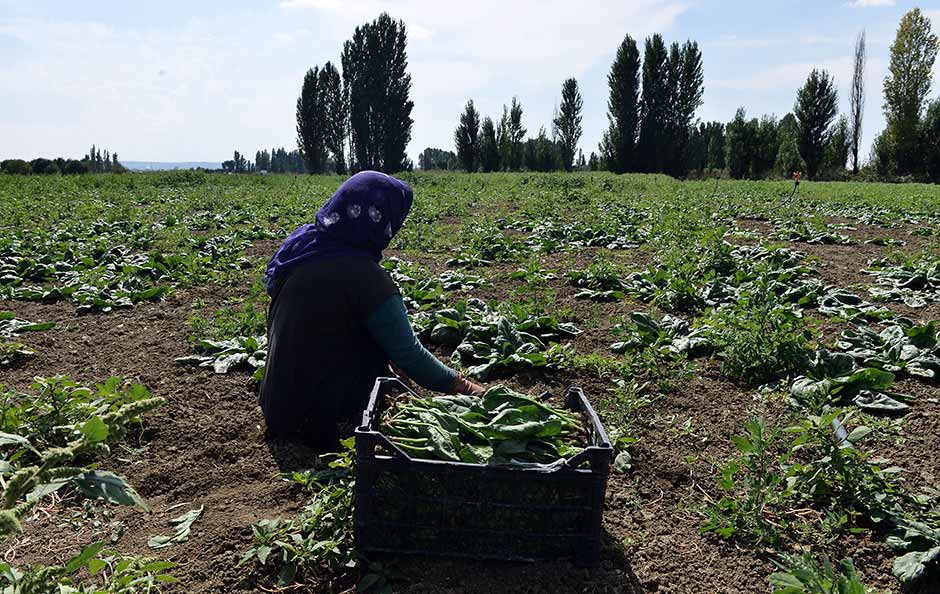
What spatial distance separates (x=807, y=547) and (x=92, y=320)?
578 centimetres

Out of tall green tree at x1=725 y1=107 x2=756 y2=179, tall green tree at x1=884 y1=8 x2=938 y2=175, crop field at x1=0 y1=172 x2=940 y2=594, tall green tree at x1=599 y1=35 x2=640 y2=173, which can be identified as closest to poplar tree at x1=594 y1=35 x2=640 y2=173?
tall green tree at x1=599 y1=35 x2=640 y2=173

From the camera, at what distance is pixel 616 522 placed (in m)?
2.74

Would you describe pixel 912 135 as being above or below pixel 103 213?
above

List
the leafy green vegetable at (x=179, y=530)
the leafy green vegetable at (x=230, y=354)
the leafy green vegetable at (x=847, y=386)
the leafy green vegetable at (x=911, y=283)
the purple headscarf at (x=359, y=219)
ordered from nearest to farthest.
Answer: the leafy green vegetable at (x=179, y=530) < the purple headscarf at (x=359, y=219) < the leafy green vegetable at (x=847, y=386) < the leafy green vegetable at (x=230, y=354) < the leafy green vegetable at (x=911, y=283)

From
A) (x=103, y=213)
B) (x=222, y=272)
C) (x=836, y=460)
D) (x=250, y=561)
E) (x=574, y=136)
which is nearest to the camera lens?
(x=250, y=561)

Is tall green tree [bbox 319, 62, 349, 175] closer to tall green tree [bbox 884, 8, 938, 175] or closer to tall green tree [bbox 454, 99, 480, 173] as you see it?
tall green tree [bbox 454, 99, 480, 173]

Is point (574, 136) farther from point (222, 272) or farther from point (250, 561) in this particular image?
point (250, 561)

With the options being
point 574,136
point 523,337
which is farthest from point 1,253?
point 574,136

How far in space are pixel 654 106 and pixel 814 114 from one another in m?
10.6

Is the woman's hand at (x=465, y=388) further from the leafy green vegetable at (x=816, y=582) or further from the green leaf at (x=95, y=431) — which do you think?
the green leaf at (x=95, y=431)

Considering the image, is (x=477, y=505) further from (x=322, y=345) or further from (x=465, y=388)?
(x=322, y=345)

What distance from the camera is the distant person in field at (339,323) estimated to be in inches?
122

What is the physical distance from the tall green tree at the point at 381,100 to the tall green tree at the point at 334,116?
12.8 ft

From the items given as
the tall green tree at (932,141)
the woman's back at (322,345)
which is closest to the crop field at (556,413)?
the woman's back at (322,345)
